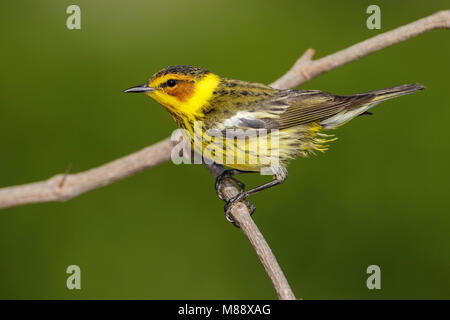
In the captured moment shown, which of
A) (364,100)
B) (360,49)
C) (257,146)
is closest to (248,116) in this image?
(257,146)

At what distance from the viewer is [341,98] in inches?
119

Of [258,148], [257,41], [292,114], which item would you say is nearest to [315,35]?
[257,41]

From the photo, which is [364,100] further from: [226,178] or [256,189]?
[226,178]

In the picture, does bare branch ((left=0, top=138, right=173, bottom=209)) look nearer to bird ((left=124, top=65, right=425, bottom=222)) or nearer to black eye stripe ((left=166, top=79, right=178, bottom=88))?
bird ((left=124, top=65, right=425, bottom=222))

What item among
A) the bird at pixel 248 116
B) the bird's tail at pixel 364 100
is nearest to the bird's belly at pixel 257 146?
the bird at pixel 248 116

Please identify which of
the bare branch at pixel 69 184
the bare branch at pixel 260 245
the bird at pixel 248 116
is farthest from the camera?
the bird at pixel 248 116

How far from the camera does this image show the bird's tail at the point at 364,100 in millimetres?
2865

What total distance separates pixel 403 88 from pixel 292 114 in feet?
1.94

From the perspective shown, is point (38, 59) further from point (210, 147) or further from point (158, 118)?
point (210, 147)

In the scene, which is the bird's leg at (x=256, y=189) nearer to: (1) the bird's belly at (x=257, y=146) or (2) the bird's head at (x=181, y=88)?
(1) the bird's belly at (x=257, y=146)

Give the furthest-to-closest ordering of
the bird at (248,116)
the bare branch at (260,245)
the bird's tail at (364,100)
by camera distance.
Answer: the bird's tail at (364,100)
the bird at (248,116)
the bare branch at (260,245)

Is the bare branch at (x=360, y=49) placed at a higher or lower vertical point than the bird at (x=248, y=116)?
higher

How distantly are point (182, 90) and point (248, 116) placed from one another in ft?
1.23

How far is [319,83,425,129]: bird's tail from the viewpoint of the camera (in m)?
2.87
